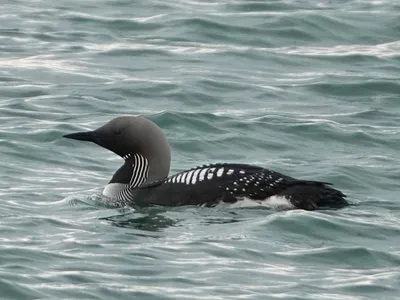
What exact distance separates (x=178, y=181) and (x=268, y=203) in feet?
2.15

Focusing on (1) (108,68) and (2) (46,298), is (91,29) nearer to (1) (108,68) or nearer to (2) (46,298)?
(1) (108,68)

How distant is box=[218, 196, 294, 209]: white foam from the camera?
9.02 metres

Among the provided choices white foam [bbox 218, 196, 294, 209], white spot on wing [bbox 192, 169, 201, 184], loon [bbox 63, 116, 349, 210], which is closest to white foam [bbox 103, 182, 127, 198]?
loon [bbox 63, 116, 349, 210]

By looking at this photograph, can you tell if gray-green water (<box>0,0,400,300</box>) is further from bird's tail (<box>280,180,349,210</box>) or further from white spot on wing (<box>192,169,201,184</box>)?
white spot on wing (<box>192,169,201,184</box>)

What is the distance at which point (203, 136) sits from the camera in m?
11.7

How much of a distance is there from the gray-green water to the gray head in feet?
1.20

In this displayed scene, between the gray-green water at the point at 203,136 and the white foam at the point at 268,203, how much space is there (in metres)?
0.06

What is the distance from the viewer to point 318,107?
42.0ft

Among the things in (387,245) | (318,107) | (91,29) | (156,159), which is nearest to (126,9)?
(91,29)

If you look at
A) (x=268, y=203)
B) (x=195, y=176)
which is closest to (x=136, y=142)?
(x=195, y=176)

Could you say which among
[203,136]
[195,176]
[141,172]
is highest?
[195,176]

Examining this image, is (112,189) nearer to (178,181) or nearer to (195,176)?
(178,181)

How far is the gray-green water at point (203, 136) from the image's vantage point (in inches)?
295

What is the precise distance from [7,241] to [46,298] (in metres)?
1.15
